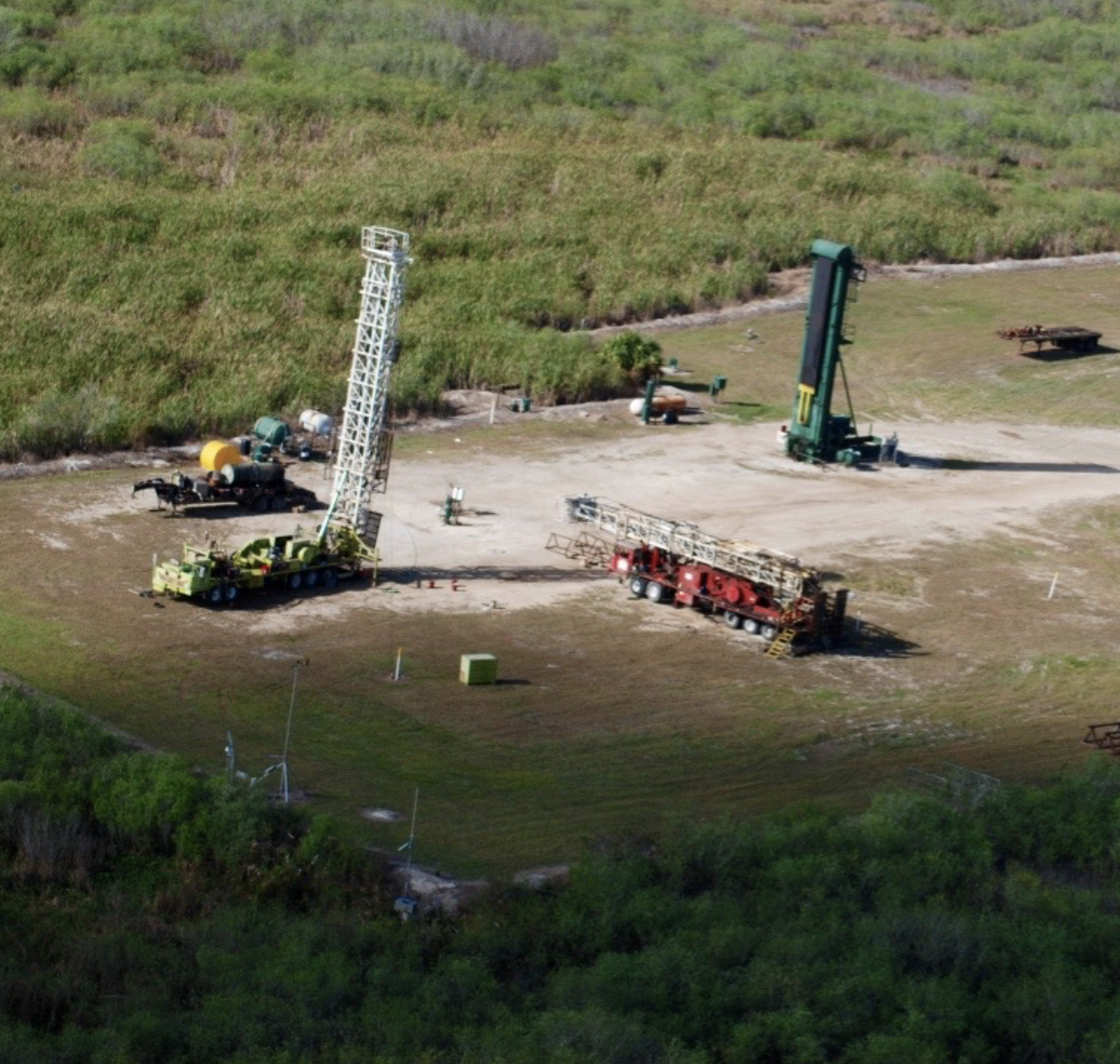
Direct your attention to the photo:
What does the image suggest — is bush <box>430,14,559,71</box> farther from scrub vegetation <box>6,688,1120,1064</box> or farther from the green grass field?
scrub vegetation <box>6,688,1120,1064</box>

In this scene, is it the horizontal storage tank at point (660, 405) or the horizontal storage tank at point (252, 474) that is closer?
the horizontal storage tank at point (252, 474)

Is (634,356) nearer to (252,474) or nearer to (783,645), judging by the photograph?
(252,474)

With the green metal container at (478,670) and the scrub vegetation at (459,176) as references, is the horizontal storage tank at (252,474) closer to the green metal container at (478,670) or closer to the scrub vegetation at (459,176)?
the scrub vegetation at (459,176)

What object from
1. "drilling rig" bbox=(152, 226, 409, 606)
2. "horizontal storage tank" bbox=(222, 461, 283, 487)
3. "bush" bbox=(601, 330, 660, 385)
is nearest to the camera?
"drilling rig" bbox=(152, 226, 409, 606)

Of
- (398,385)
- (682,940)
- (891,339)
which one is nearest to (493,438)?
(398,385)

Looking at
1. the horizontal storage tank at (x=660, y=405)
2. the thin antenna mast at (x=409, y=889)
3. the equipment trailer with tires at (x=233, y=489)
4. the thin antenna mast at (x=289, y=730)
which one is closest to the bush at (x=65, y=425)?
the equipment trailer with tires at (x=233, y=489)

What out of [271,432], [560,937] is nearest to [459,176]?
[271,432]

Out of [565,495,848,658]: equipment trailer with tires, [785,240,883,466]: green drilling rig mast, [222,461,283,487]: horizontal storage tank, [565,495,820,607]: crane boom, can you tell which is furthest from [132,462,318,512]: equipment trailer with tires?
[785,240,883,466]: green drilling rig mast
